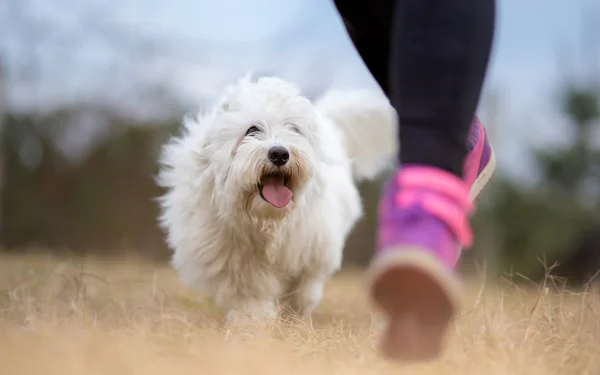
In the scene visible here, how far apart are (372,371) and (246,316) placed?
1.40 metres

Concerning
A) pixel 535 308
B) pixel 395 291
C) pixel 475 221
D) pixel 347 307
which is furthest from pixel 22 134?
pixel 395 291

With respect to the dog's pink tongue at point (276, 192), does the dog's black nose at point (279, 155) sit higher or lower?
higher

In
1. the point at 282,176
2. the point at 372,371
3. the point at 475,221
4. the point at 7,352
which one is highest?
the point at 7,352

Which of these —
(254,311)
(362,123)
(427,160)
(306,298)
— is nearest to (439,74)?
(427,160)

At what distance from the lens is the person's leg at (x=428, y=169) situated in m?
1.46

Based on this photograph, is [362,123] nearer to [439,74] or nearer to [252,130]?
[252,130]

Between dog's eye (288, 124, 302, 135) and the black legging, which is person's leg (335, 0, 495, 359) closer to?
the black legging

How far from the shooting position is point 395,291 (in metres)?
1.48

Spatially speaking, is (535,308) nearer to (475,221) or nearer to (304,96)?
(304,96)

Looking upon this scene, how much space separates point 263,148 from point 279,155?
0.24 feet

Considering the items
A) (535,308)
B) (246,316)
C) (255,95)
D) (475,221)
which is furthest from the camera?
(475,221)

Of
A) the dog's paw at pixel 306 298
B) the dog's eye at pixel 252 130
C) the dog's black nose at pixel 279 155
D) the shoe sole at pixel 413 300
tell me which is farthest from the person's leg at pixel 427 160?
the dog's paw at pixel 306 298

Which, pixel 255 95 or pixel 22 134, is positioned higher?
pixel 255 95

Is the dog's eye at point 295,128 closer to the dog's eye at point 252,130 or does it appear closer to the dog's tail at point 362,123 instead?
the dog's eye at point 252,130
